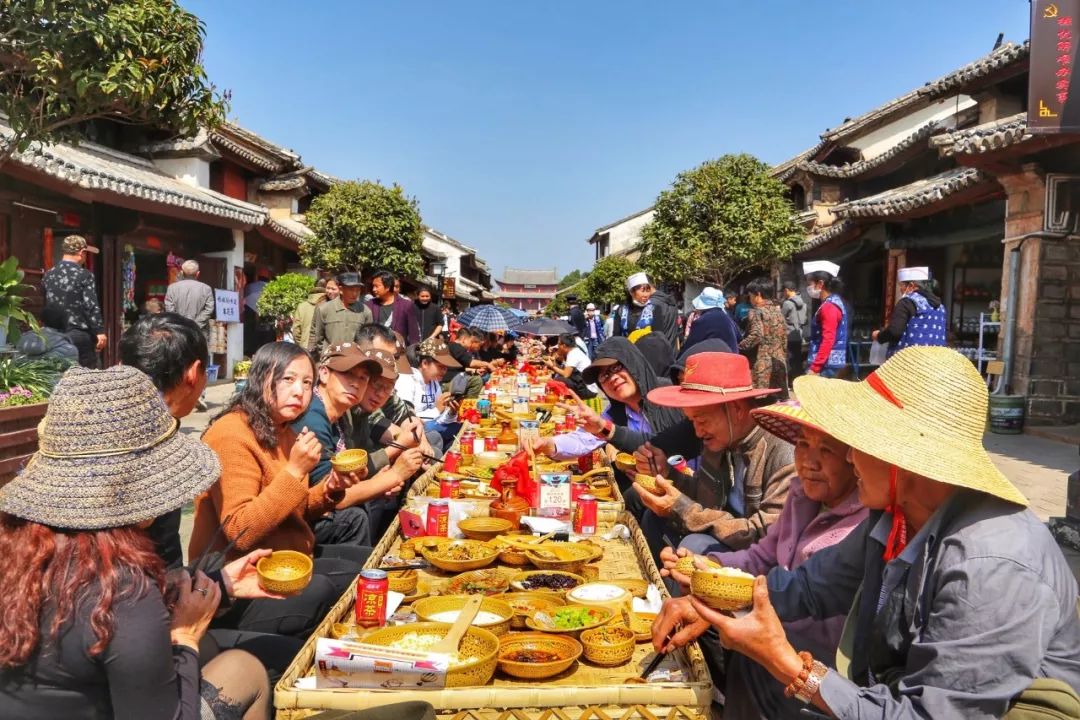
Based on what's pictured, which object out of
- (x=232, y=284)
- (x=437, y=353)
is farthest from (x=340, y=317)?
(x=232, y=284)

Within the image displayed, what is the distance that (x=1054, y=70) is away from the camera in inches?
287

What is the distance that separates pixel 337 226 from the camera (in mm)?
16484

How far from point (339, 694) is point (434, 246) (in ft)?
134

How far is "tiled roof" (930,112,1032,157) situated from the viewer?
8.22 metres

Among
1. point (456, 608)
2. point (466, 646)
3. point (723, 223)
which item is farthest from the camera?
point (723, 223)

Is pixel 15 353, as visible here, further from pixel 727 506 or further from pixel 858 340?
pixel 858 340

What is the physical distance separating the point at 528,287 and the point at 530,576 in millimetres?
95939

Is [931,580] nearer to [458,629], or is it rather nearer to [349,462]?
[458,629]

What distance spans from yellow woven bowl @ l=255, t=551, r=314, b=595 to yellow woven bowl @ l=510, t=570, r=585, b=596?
710 millimetres

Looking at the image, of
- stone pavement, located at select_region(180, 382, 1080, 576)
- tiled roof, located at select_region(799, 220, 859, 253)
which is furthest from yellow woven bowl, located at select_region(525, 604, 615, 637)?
tiled roof, located at select_region(799, 220, 859, 253)

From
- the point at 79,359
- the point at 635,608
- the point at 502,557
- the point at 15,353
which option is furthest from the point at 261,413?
the point at 79,359

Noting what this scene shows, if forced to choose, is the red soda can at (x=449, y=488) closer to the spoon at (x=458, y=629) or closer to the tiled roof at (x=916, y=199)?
the spoon at (x=458, y=629)

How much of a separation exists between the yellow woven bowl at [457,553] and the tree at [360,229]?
1430 cm

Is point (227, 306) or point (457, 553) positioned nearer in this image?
point (457, 553)
